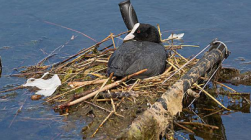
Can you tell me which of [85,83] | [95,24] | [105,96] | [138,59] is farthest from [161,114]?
[95,24]

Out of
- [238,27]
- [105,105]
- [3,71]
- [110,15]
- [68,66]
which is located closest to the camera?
[105,105]

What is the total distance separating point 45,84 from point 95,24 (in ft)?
10.5


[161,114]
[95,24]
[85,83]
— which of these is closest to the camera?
[161,114]

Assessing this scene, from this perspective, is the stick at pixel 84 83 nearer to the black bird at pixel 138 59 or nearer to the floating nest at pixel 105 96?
the floating nest at pixel 105 96

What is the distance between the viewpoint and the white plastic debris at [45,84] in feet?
21.6

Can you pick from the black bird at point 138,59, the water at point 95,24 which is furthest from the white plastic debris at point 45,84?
the black bird at point 138,59

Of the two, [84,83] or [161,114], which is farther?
[84,83]

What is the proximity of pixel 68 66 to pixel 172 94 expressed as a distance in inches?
94.1

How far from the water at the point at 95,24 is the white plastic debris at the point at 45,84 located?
0.64 feet

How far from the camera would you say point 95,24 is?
383 inches

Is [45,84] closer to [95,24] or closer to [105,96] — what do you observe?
[105,96]

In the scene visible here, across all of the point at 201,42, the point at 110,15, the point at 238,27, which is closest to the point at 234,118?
the point at 201,42

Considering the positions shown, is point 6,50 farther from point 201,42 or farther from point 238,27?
point 238,27

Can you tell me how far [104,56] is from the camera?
752 centimetres
